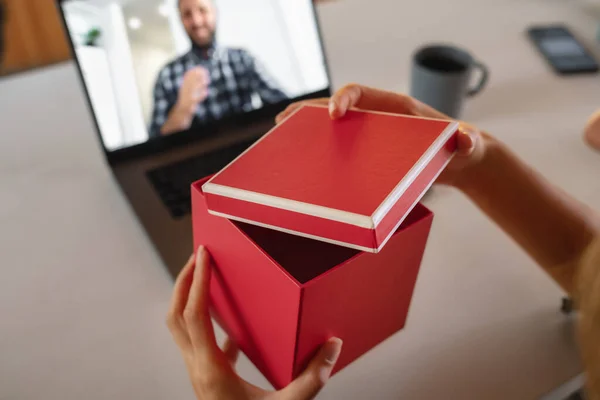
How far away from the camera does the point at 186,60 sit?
27.2 inches

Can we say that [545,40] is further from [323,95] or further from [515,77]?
[323,95]

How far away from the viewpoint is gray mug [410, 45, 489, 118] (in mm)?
701

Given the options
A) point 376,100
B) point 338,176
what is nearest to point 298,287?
point 338,176

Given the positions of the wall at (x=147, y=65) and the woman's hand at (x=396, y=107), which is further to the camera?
the wall at (x=147, y=65)

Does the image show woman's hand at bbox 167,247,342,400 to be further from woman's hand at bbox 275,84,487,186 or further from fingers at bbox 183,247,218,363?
woman's hand at bbox 275,84,487,186

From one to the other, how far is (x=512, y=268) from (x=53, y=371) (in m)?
0.50

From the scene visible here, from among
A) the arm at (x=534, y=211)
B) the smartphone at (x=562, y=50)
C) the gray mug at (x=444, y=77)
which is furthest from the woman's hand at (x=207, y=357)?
the smartphone at (x=562, y=50)

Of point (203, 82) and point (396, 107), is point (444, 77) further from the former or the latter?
point (203, 82)

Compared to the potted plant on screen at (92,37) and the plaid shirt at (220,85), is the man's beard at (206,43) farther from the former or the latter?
the potted plant on screen at (92,37)

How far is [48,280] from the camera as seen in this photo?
563 millimetres

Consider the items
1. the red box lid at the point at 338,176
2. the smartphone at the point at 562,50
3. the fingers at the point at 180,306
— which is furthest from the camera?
the smartphone at the point at 562,50

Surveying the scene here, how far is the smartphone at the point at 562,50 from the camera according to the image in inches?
34.3

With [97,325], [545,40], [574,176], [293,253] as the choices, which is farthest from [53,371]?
[545,40]

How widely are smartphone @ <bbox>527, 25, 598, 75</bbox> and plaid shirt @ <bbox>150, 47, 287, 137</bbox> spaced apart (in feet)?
1.69
